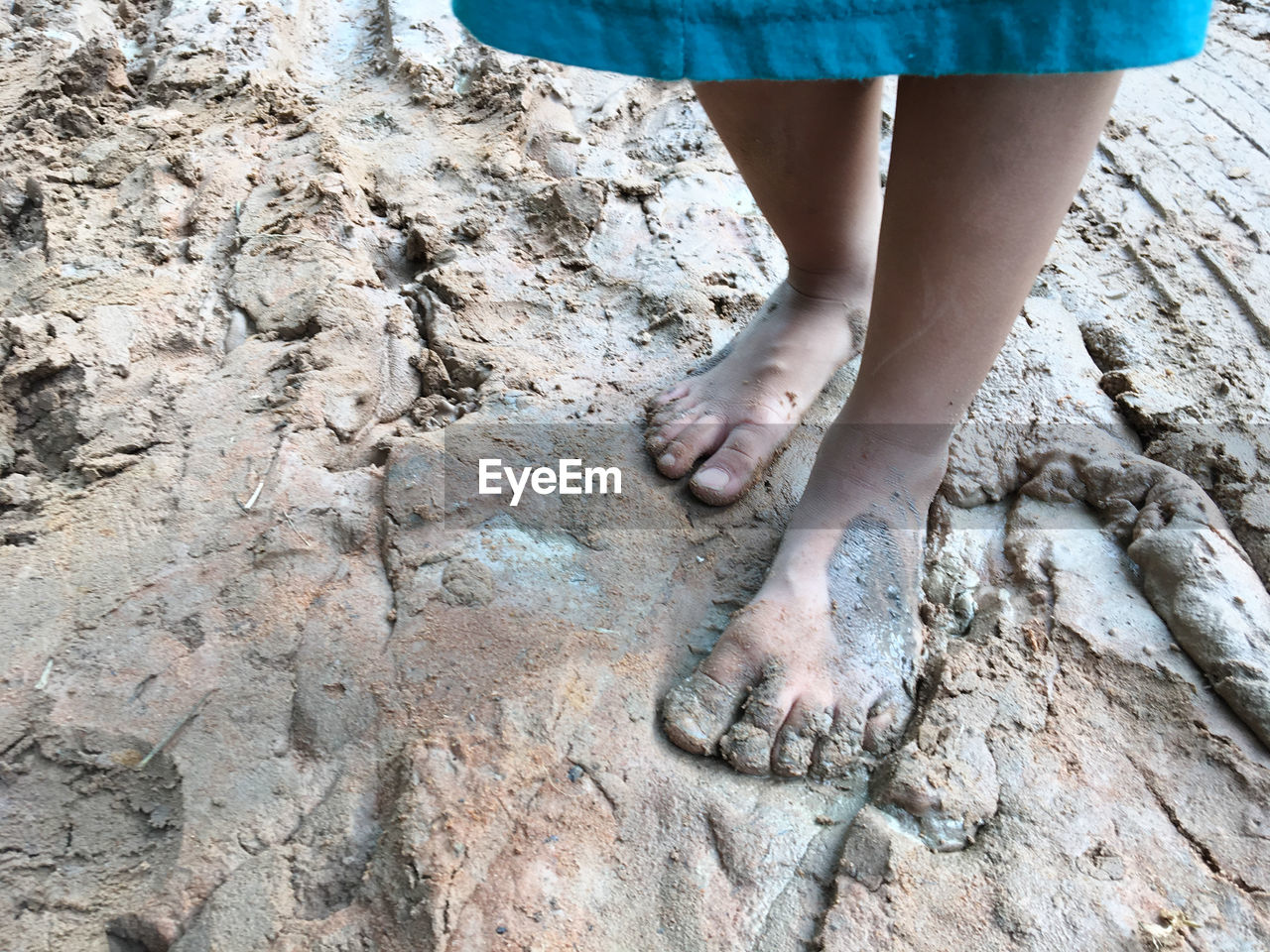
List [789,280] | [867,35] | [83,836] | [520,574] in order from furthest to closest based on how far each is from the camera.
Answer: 1. [789,280]
2. [520,574]
3. [83,836]
4. [867,35]

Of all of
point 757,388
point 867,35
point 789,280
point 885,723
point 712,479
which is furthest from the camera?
point 789,280

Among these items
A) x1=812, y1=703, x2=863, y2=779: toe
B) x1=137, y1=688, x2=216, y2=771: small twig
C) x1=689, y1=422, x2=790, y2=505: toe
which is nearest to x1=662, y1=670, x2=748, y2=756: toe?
x1=812, y1=703, x2=863, y2=779: toe

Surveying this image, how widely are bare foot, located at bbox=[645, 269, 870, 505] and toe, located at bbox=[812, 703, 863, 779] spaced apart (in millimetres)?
422

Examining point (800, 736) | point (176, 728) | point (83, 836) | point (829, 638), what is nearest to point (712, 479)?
point (829, 638)

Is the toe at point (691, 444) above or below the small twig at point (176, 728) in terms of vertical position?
above

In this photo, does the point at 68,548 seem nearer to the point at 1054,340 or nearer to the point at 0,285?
the point at 0,285

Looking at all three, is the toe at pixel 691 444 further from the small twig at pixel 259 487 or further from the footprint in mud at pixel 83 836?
the footprint in mud at pixel 83 836

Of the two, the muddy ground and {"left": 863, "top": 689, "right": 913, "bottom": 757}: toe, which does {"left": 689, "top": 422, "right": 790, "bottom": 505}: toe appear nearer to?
the muddy ground

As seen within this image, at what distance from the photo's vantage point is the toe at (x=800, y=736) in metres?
1.12

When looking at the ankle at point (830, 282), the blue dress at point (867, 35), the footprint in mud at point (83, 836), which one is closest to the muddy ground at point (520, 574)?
the footprint in mud at point (83, 836)

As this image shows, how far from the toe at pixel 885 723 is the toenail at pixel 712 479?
427mm

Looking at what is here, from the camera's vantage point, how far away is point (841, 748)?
114 cm

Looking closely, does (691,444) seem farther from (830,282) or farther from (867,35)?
(867,35)

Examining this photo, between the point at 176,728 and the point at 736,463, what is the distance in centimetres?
91
